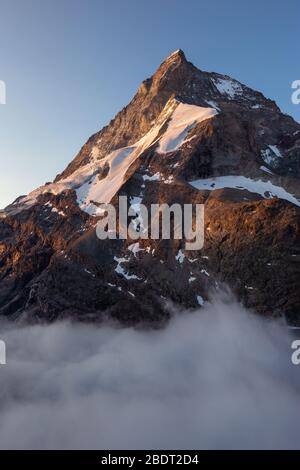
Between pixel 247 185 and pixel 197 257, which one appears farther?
pixel 247 185

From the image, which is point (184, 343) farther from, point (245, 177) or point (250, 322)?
point (245, 177)

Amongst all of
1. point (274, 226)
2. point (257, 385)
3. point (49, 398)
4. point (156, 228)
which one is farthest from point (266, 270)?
point (49, 398)

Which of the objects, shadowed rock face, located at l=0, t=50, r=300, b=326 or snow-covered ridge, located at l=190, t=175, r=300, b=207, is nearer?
shadowed rock face, located at l=0, t=50, r=300, b=326

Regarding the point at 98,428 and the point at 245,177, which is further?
the point at 245,177

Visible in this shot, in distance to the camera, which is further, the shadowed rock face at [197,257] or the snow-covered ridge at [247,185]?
the snow-covered ridge at [247,185]

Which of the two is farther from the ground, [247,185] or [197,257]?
[247,185]
